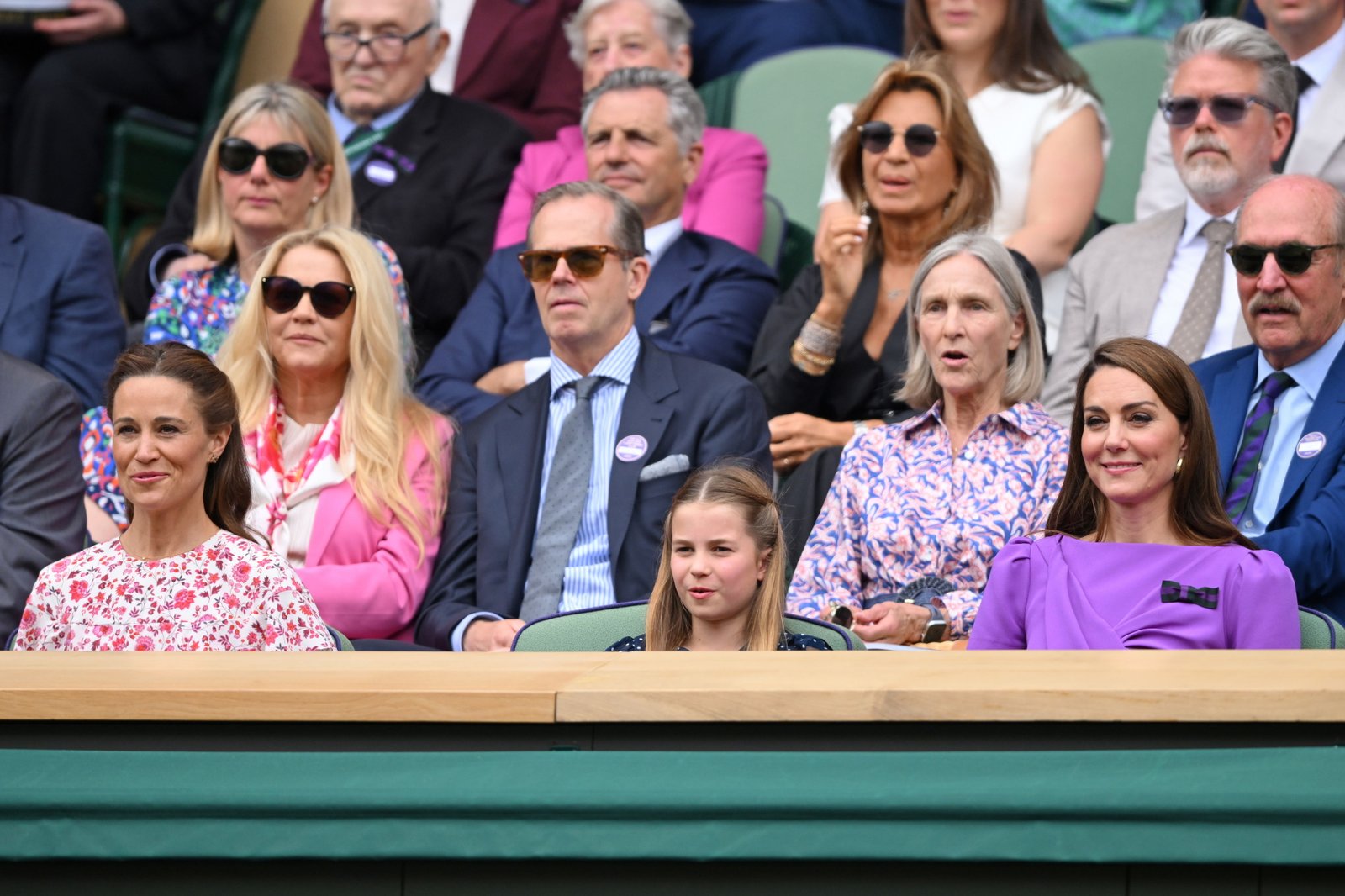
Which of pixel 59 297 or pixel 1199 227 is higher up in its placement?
pixel 1199 227

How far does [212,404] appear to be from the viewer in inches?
131

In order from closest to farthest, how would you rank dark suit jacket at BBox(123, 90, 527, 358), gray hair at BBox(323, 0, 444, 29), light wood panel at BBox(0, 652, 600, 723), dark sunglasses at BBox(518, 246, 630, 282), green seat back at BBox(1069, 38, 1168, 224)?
1. light wood panel at BBox(0, 652, 600, 723)
2. dark sunglasses at BBox(518, 246, 630, 282)
3. dark suit jacket at BBox(123, 90, 527, 358)
4. gray hair at BBox(323, 0, 444, 29)
5. green seat back at BBox(1069, 38, 1168, 224)

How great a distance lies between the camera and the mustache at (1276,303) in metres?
3.70

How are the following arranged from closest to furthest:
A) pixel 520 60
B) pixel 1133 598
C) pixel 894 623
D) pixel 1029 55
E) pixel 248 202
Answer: pixel 1133 598 → pixel 894 623 → pixel 248 202 → pixel 1029 55 → pixel 520 60

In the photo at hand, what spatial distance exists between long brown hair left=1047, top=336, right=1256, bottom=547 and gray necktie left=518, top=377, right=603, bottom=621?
114cm

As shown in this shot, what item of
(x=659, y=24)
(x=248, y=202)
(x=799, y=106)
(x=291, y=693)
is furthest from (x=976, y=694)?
(x=799, y=106)

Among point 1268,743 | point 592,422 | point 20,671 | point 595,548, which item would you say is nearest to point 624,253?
point 592,422

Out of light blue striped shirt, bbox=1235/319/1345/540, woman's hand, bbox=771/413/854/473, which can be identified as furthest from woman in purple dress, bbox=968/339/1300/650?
woman's hand, bbox=771/413/854/473

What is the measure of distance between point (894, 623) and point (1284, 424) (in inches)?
36.4

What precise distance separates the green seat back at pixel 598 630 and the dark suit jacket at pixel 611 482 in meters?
0.63

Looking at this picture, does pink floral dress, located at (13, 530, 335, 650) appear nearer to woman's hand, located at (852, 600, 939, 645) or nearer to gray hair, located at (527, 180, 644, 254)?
woman's hand, located at (852, 600, 939, 645)

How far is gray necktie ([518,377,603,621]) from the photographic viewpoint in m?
3.81

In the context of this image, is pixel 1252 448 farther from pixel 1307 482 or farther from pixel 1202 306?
pixel 1202 306

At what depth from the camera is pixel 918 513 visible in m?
3.77
